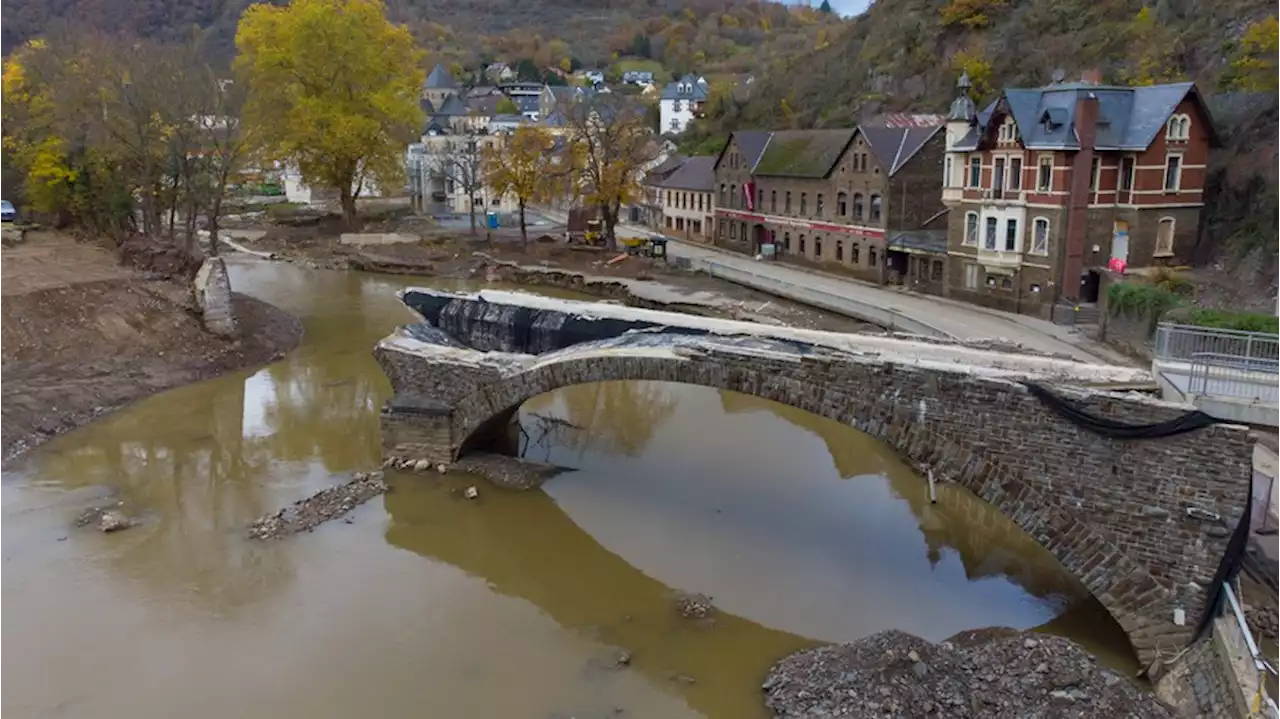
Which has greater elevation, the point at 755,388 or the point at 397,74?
the point at 397,74

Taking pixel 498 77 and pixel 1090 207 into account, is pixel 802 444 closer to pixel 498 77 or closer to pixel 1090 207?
pixel 1090 207

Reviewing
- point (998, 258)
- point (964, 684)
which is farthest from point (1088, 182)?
point (964, 684)

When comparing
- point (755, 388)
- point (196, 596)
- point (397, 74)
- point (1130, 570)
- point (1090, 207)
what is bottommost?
point (196, 596)

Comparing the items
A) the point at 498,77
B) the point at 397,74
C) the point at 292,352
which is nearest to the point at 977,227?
the point at 292,352

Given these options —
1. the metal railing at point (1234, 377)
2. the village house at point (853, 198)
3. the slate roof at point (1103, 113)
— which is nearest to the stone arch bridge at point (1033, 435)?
the metal railing at point (1234, 377)

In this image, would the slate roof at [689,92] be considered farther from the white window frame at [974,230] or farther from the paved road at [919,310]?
the white window frame at [974,230]

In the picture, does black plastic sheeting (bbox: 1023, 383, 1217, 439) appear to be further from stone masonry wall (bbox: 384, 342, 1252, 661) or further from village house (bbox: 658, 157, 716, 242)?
village house (bbox: 658, 157, 716, 242)
